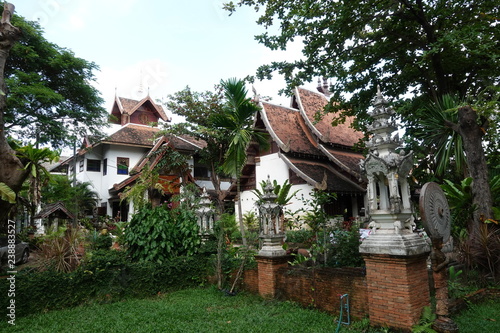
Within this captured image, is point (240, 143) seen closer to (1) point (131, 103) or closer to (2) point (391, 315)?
(2) point (391, 315)

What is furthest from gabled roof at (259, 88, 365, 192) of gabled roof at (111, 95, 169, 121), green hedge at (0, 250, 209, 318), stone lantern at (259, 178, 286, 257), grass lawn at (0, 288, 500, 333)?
gabled roof at (111, 95, 169, 121)

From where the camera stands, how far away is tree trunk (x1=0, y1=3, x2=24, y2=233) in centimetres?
574

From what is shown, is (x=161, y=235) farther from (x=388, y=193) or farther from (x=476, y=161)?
(x=476, y=161)

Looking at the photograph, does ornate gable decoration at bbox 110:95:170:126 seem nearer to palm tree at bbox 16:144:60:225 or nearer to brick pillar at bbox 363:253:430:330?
palm tree at bbox 16:144:60:225

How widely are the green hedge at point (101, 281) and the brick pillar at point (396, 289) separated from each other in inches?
181

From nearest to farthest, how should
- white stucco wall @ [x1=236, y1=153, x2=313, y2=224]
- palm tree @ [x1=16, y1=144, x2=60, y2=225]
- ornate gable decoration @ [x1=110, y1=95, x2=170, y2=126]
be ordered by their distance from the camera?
palm tree @ [x1=16, y1=144, x2=60, y2=225], white stucco wall @ [x1=236, y1=153, x2=313, y2=224], ornate gable decoration @ [x1=110, y1=95, x2=170, y2=126]

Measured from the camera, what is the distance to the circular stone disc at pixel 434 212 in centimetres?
428

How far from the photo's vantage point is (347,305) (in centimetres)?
532

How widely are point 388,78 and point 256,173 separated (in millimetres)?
9727

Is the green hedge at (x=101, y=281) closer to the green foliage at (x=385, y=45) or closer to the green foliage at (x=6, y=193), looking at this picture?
the green foliage at (x=6, y=193)

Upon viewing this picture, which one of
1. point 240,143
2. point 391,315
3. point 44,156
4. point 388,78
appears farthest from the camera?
point 388,78

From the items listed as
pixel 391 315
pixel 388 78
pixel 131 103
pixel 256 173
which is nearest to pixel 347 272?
pixel 391 315

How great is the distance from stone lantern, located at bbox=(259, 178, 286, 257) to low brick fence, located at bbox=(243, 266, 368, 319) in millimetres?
424

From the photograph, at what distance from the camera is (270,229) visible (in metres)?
7.10
